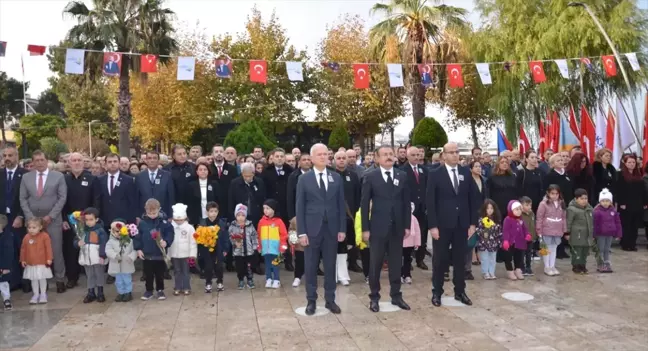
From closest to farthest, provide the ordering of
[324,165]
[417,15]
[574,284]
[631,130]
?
[324,165] → [574,284] → [631,130] → [417,15]

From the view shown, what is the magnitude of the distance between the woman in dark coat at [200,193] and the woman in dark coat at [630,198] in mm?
7480

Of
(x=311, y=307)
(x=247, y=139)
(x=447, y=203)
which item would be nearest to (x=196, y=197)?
(x=311, y=307)

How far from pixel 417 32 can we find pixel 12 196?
754 inches

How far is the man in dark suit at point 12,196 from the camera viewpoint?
800 centimetres

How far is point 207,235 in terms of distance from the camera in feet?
25.2

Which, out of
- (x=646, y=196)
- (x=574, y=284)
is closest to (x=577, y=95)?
(x=646, y=196)

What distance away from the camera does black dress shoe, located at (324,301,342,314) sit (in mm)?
6645

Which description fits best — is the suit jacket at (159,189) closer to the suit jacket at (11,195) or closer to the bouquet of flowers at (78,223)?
the bouquet of flowers at (78,223)

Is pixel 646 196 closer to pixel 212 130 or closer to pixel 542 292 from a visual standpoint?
pixel 542 292

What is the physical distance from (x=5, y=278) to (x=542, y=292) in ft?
23.1

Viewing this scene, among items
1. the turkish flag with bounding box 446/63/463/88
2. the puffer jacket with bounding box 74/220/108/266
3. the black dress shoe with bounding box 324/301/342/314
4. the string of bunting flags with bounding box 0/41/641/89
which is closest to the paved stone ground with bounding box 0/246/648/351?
the black dress shoe with bounding box 324/301/342/314

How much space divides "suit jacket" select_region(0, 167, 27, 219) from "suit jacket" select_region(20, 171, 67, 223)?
258 millimetres

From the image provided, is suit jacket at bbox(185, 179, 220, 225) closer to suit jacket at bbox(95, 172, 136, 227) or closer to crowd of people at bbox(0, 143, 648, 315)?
crowd of people at bbox(0, 143, 648, 315)

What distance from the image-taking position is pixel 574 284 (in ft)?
26.2
